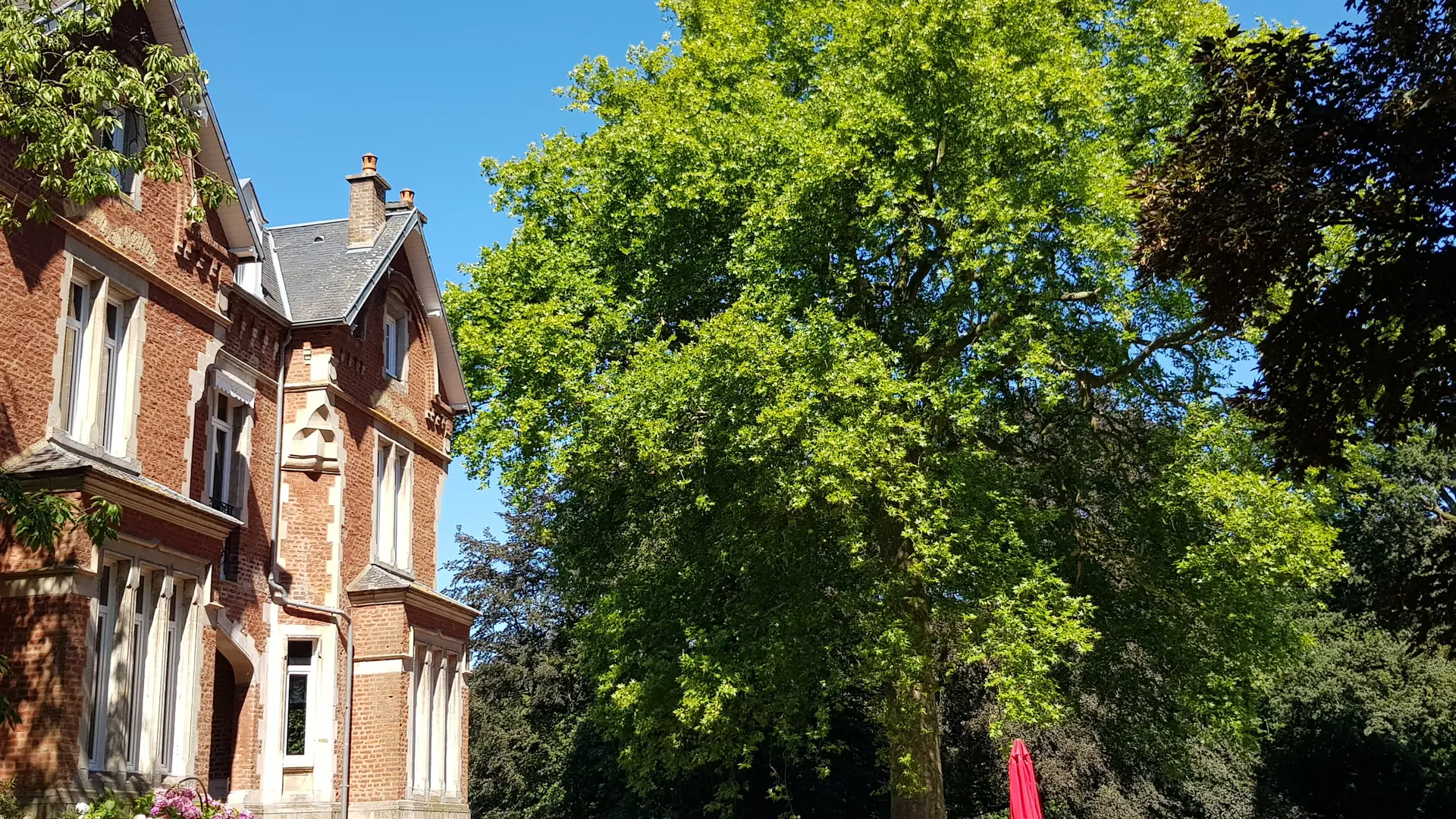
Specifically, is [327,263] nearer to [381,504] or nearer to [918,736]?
[381,504]

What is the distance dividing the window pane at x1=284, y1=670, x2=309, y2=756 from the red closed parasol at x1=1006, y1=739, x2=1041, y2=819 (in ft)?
34.7

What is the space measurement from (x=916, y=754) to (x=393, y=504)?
10079 mm

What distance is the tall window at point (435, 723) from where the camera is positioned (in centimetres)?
2153

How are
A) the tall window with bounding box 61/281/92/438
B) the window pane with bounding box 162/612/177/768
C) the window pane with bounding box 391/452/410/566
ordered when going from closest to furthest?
1. the tall window with bounding box 61/281/92/438
2. the window pane with bounding box 162/612/177/768
3. the window pane with bounding box 391/452/410/566

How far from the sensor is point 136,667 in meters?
14.7

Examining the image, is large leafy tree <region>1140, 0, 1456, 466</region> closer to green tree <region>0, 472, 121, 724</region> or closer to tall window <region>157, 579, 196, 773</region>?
green tree <region>0, 472, 121, 724</region>

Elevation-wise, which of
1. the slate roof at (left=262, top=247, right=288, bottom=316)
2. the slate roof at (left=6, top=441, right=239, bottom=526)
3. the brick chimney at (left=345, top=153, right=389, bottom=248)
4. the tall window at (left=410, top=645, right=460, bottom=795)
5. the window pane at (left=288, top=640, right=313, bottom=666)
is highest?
the brick chimney at (left=345, top=153, right=389, bottom=248)

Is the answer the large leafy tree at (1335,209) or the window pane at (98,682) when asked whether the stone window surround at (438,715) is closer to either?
the window pane at (98,682)

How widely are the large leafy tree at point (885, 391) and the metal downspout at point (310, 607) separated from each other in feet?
12.5

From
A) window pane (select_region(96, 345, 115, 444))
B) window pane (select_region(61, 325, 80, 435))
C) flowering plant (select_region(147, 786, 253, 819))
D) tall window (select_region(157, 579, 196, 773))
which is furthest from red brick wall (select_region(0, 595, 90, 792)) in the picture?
window pane (select_region(96, 345, 115, 444))

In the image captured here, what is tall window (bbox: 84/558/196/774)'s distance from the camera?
13.7m

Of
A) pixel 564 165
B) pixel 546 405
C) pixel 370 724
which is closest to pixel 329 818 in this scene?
pixel 370 724

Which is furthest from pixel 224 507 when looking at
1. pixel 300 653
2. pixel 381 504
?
pixel 381 504

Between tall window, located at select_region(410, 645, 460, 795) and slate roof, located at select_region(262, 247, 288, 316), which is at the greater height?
slate roof, located at select_region(262, 247, 288, 316)
